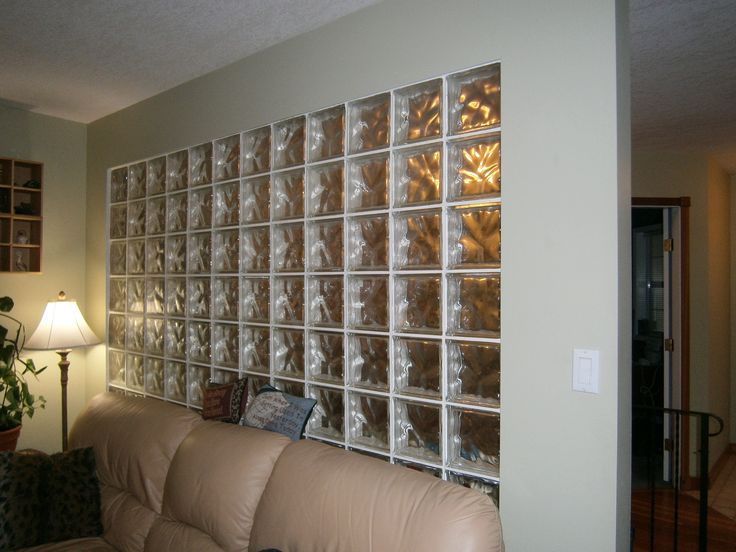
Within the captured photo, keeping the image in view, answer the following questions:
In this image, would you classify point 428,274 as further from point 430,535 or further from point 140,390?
point 140,390

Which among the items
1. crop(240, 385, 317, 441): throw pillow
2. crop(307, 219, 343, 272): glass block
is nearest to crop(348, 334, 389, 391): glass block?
crop(240, 385, 317, 441): throw pillow

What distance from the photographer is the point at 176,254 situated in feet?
9.58

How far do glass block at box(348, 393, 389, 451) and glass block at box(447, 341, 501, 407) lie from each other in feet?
1.04

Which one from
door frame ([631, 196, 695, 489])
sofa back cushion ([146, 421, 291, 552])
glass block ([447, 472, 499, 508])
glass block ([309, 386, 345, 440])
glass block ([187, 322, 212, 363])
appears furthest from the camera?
door frame ([631, 196, 695, 489])

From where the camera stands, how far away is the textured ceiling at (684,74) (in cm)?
203

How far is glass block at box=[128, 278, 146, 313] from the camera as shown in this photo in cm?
312

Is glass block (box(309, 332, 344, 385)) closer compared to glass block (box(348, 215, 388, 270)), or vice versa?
glass block (box(348, 215, 388, 270))

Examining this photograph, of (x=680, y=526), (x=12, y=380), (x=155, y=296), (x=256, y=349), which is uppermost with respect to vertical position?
(x=155, y=296)

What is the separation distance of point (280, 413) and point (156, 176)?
1.73 meters

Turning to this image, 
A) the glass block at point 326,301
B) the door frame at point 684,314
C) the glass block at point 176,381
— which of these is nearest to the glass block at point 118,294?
the glass block at point 176,381

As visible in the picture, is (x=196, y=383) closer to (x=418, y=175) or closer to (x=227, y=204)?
(x=227, y=204)

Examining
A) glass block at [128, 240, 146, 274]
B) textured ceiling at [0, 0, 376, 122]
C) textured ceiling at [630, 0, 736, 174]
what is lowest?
glass block at [128, 240, 146, 274]

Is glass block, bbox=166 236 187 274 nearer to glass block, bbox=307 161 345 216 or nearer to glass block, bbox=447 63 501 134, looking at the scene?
glass block, bbox=307 161 345 216

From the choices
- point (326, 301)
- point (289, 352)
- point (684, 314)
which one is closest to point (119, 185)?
point (289, 352)
